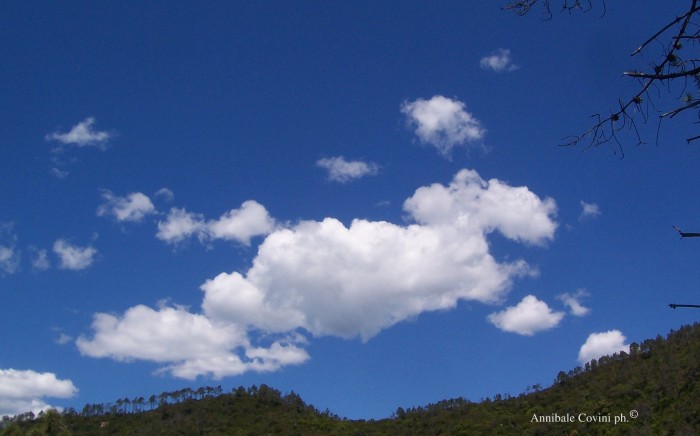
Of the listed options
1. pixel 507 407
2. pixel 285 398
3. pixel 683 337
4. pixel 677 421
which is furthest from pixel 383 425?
pixel 677 421

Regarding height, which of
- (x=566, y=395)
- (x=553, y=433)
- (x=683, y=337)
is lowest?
(x=553, y=433)

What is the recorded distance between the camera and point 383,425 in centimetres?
8131

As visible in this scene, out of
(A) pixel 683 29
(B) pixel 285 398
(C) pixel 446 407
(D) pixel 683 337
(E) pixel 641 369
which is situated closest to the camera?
(A) pixel 683 29

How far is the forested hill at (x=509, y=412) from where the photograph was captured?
48.1 metres

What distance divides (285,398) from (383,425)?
24.9 metres

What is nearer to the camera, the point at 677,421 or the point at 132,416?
the point at 677,421

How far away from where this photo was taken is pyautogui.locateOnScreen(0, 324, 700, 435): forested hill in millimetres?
48062

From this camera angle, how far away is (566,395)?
67.3 meters

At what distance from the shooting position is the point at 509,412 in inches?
2702

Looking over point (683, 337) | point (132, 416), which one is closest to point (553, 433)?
point (683, 337)

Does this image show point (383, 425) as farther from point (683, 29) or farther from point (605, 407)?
point (683, 29)

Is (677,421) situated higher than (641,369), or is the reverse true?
(641,369)

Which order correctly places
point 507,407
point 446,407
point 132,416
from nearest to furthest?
point 507,407
point 446,407
point 132,416

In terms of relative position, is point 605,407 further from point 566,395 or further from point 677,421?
point 566,395
